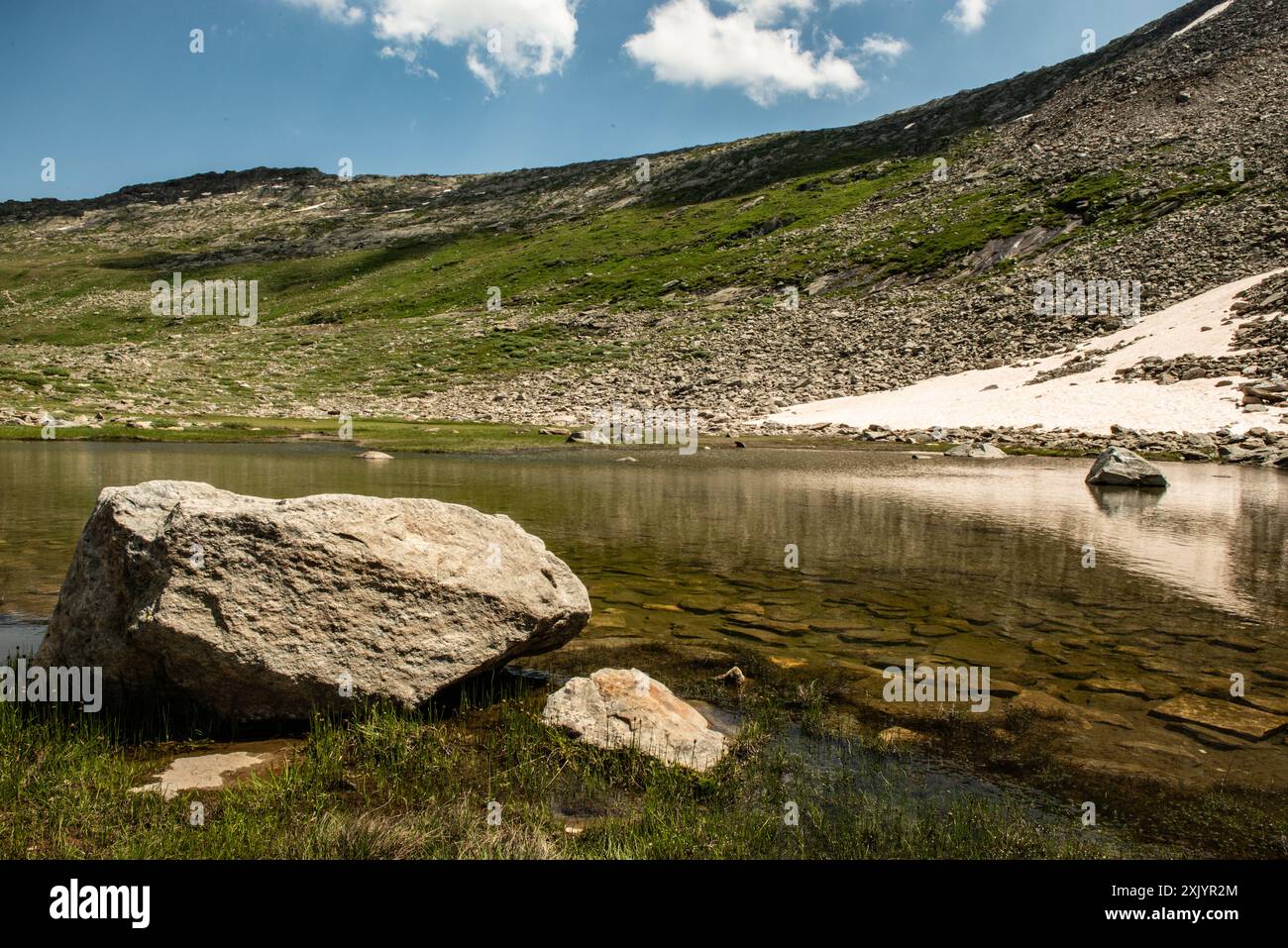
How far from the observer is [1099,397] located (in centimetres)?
5209

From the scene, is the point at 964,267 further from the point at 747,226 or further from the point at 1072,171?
the point at 747,226

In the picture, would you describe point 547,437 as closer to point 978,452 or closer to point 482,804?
point 978,452

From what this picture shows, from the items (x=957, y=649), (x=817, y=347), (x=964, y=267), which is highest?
(x=964, y=267)

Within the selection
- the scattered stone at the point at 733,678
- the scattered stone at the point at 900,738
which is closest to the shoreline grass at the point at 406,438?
the scattered stone at the point at 733,678

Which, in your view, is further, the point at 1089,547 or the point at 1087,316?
the point at 1087,316

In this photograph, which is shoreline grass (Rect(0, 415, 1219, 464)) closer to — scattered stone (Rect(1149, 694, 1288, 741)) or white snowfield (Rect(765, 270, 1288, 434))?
white snowfield (Rect(765, 270, 1288, 434))

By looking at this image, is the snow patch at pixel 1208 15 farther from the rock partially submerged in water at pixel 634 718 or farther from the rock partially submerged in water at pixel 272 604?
the rock partially submerged in water at pixel 272 604

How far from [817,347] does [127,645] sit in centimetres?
7652

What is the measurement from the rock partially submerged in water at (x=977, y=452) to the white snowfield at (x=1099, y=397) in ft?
33.1

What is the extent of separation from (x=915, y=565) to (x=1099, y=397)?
152 ft

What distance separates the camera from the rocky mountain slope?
7125 centimetres

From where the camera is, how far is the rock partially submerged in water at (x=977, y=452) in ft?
131
